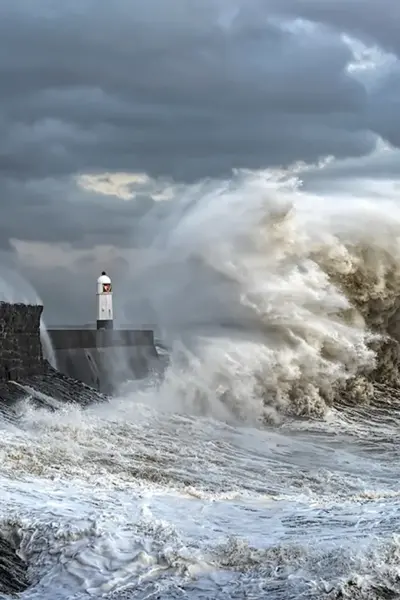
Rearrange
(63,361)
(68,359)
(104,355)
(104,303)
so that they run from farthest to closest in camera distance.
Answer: (104,303) → (104,355) → (68,359) → (63,361)

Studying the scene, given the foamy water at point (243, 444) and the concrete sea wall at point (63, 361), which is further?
the concrete sea wall at point (63, 361)

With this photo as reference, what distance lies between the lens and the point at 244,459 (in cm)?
978

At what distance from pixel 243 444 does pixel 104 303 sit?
8.35m

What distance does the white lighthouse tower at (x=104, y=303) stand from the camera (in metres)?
18.4

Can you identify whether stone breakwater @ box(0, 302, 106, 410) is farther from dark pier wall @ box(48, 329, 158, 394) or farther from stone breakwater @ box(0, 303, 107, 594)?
dark pier wall @ box(48, 329, 158, 394)

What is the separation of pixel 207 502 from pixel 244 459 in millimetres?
2623

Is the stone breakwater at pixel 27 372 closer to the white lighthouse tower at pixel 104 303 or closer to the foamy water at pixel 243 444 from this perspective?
the foamy water at pixel 243 444

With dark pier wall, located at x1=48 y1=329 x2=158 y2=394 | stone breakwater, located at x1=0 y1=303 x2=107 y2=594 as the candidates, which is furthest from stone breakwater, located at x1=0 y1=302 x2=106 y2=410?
dark pier wall, located at x1=48 y1=329 x2=158 y2=394

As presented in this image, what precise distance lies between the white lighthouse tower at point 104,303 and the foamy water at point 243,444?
2.08 m

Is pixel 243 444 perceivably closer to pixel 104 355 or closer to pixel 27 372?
pixel 27 372

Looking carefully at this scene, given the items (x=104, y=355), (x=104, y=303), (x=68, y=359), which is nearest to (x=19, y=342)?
(x=68, y=359)

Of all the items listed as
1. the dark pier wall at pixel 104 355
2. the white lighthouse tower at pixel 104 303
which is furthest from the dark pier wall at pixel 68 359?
the white lighthouse tower at pixel 104 303

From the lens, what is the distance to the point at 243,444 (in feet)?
35.6

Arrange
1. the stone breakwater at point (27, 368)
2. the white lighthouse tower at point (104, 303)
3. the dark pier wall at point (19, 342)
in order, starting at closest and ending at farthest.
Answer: the stone breakwater at point (27, 368)
the dark pier wall at point (19, 342)
the white lighthouse tower at point (104, 303)
